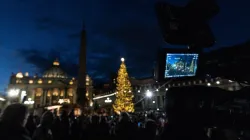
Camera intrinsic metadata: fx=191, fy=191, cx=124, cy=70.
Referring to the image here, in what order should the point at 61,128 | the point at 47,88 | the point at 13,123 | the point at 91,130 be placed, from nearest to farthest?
the point at 13,123 → the point at 91,130 → the point at 61,128 → the point at 47,88

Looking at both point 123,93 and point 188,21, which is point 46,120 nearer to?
point 188,21

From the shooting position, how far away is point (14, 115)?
2613 millimetres

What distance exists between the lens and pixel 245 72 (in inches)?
109

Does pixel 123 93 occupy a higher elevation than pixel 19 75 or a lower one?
lower

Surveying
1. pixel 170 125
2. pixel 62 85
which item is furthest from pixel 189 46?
pixel 62 85

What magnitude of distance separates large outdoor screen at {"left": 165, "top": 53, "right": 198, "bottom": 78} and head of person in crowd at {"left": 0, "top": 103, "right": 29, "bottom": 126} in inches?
83.1

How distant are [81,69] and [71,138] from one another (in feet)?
90.9

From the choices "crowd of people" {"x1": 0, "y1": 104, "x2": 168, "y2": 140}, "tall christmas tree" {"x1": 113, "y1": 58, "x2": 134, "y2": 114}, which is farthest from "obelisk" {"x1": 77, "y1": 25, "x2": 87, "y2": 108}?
"crowd of people" {"x1": 0, "y1": 104, "x2": 168, "y2": 140}

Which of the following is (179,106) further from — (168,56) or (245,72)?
(245,72)

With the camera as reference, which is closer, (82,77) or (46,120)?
(46,120)

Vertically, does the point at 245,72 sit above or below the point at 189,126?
above

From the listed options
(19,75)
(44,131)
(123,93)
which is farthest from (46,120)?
(19,75)

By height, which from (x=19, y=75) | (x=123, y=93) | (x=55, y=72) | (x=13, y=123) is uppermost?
(x=55, y=72)

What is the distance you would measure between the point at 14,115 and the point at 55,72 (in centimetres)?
11947
